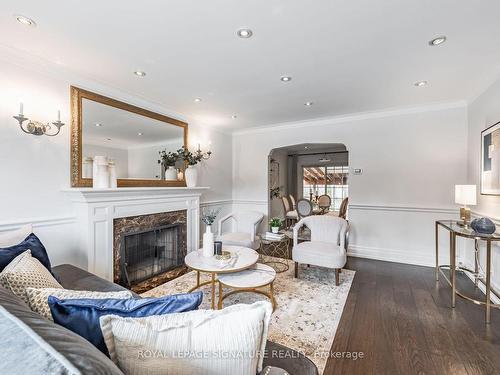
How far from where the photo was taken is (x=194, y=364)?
682mm

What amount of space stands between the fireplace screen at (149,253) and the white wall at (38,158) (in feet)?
1.76

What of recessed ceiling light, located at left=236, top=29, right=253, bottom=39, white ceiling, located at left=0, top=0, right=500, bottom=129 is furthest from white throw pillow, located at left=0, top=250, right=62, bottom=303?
recessed ceiling light, located at left=236, top=29, right=253, bottom=39

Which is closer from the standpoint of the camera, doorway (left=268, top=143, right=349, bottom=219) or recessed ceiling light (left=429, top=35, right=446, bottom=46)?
recessed ceiling light (left=429, top=35, right=446, bottom=46)

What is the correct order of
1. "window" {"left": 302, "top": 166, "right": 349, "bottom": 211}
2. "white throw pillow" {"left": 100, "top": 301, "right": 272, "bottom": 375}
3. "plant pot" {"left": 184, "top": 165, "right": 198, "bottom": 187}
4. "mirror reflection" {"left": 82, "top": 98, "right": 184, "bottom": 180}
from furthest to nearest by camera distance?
"window" {"left": 302, "top": 166, "right": 349, "bottom": 211}
"plant pot" {"left": 184, "top": 165, "right": 198, "bottom": 187}
"mirror reflection" {"left": 82, "top": 98, "right": 184, "bottom": 180}
"white throw pillow" {"left": 100, "top": 301, "right": 272, "bottom": 375}

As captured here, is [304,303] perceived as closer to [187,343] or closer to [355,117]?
[187,343]

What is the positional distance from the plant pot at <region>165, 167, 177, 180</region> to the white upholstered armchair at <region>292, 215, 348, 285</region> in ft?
6.99

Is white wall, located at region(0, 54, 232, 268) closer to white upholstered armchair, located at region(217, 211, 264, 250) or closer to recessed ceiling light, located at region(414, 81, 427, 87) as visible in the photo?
white upholstered armchair, located at region(217, 211, 264, 250)

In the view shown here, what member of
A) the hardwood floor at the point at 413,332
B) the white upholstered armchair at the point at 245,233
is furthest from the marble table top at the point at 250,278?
the white upholstered armchair at the point at 245,233

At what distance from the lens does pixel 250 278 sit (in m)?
2.35

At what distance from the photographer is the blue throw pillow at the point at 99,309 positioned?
77cm

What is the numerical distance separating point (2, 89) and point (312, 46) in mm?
2835

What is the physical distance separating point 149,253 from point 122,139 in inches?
64.4

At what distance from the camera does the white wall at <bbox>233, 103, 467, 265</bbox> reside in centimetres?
363

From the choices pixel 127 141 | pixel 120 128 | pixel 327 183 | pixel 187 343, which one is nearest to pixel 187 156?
pixel 127 141
